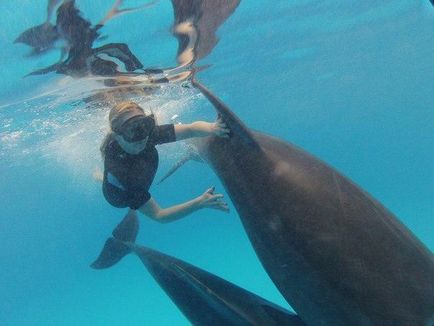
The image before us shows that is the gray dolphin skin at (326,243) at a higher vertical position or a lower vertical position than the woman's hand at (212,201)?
lower

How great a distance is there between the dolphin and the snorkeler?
1.08 metres

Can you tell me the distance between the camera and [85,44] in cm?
984

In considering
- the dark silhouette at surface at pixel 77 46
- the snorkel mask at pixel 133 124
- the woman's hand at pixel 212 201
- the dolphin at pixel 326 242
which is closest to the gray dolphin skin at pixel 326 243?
the dolphin at pixel 326 242

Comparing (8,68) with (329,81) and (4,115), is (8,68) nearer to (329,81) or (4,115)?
(4,115)

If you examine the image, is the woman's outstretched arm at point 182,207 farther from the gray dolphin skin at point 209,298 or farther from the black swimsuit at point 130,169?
the gray dolphin skin at point 209,298

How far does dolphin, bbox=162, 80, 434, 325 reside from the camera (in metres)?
3.87

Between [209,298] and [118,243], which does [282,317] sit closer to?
[209,298]

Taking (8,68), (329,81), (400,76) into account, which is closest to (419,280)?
(8,68)

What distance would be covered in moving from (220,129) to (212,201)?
1.92 meters

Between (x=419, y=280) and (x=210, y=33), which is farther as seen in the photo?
(x=210, y=33)

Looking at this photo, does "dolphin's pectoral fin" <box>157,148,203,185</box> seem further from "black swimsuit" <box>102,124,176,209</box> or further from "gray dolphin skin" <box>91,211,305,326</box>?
"gray dolphin skin" <box>91,211,305,326</box>

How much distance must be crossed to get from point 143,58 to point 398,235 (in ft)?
32.0

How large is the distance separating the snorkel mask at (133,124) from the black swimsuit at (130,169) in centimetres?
59

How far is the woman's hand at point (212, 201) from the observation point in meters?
6.98
